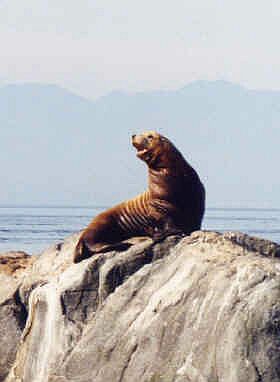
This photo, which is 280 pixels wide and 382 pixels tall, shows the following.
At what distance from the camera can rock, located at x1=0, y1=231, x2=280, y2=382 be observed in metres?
13.2

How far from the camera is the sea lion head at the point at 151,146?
54.5 ft

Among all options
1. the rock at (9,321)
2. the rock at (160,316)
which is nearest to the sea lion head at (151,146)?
the rock at (160,316)

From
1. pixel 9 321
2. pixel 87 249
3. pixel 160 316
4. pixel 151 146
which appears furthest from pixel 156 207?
pixel 9 321

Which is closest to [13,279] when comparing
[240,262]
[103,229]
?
[103,229]

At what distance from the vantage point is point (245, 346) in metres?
13.1

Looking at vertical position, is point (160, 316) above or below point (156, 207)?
below

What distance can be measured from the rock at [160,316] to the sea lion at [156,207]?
296 mm

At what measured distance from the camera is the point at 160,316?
46.8 ft

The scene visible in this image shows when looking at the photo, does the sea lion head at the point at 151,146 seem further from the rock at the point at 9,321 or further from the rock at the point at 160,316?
the rock at the point at 9,321

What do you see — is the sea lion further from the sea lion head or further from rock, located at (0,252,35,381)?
rock, located at (0,252,35,381)

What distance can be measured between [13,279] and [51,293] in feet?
7.59

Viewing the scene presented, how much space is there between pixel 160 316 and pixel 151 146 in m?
2.98

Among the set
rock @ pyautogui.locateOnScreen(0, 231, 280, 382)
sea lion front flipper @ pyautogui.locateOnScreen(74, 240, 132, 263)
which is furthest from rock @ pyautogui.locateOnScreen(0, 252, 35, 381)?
sea lion front flipper @ pyautogui.locateOnScreen(74, 240, 132, 263)

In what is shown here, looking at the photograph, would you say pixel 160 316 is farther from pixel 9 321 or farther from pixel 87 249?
pixel 9 321
